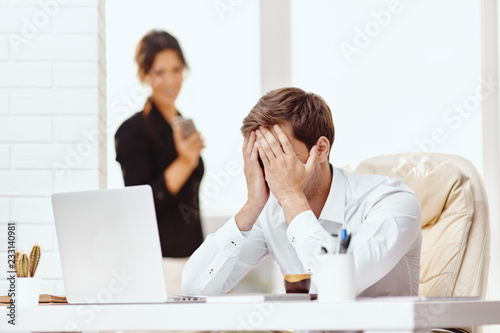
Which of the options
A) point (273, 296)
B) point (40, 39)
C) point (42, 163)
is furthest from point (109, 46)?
point (273, 296)

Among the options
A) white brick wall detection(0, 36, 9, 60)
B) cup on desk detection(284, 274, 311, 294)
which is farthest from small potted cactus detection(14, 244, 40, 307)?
white brick wall detection(0, 36, 9, 60)

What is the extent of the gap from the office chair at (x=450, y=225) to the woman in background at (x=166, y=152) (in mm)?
1139

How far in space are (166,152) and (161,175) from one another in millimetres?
106

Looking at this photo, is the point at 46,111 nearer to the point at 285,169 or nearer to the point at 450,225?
the point at 285,169

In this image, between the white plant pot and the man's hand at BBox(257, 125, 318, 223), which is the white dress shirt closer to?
the man's hand at BBox(257, 125, 318, 223)

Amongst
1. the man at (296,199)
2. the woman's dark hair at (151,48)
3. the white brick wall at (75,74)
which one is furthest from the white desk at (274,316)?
the woman's dark hair at (151,48)

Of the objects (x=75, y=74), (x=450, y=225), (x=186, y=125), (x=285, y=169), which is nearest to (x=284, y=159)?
(x=285, y=169)

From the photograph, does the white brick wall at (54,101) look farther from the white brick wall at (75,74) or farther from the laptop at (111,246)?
the laptop at (111,246)

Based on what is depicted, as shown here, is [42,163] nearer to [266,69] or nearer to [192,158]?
[192,158]

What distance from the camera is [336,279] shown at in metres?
1.09

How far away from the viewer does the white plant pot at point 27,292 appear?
126 centimetres

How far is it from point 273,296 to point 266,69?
183 cm

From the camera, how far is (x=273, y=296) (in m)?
1.24

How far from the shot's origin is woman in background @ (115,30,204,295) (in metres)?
2.90
